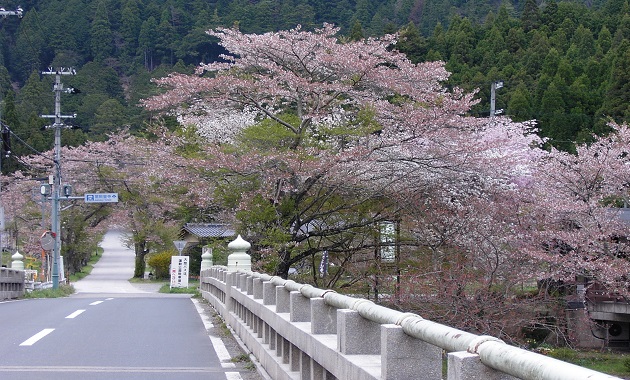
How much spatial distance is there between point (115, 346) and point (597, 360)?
16.6 metres

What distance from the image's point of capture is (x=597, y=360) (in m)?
22.7

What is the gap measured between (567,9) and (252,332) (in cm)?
5927

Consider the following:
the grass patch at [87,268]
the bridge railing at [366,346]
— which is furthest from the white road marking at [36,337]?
the grass patch at [87,268]

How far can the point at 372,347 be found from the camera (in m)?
4.93

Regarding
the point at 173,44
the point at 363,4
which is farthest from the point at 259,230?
the point at 173,44

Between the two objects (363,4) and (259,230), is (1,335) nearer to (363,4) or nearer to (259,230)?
(259,230)

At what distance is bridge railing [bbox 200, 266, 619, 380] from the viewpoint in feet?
9.04

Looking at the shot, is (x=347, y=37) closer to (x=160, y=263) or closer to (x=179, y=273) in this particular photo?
(x=179, y=273)

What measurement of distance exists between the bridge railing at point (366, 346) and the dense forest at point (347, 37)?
15486 millimetres

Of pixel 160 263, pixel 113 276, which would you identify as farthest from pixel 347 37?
pixel 113 276

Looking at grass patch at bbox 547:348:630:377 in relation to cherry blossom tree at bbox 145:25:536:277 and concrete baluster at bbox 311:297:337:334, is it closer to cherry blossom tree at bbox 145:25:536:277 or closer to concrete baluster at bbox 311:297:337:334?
cherry blossom tree at bbox 145:25:536:277

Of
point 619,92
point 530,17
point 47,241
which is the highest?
point 530,17

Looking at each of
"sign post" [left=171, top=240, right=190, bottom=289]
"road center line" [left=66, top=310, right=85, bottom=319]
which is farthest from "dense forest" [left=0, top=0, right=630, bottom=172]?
"road center line" [left=66, top=310, right=85, bottom=319]

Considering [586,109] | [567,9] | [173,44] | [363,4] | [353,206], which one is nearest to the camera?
[353,206]
